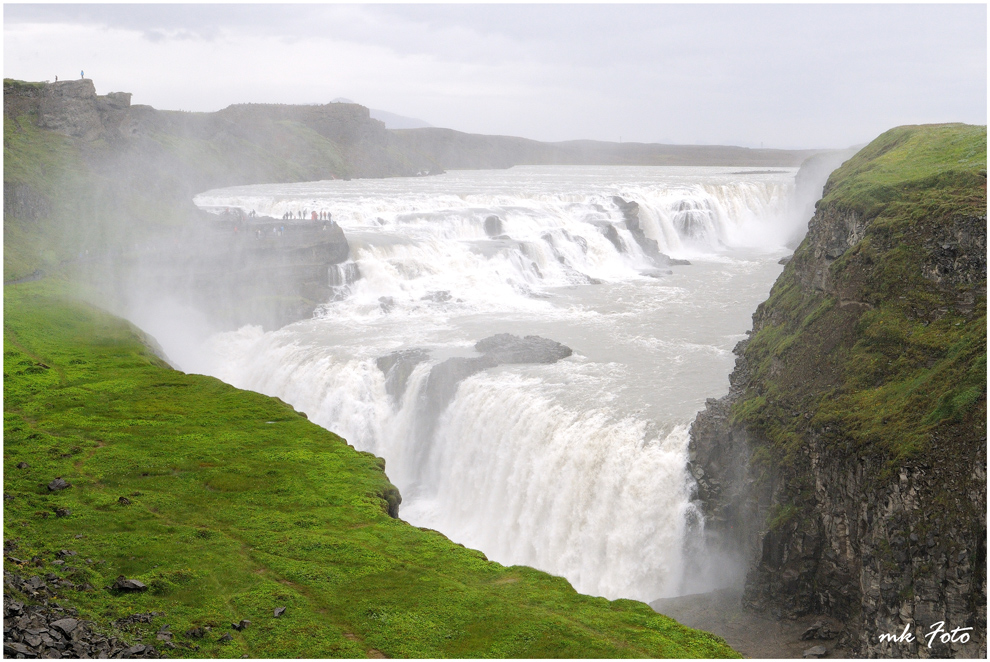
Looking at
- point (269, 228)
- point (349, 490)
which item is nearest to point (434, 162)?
point (269, 228)

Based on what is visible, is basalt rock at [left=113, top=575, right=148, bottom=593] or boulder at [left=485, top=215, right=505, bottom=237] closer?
basalt rock at [left=113, top=575, right=148, bottom=593]

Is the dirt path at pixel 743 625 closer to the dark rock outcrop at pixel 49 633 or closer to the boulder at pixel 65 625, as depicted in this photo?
the dark rock outcrop at pixel 49 633

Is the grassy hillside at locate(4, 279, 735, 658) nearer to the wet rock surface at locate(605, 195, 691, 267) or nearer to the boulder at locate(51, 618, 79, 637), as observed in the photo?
the boulder at locate(51, 618, 79, 637)

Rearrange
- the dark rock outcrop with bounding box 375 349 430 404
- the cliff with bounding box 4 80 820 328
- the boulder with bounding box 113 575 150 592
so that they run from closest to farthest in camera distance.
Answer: the boulder with bounding box 113 575 150 592
the dark rock outcrop with bounding box 375 349 430 404
the cliff with bounding box 4 80 820 328

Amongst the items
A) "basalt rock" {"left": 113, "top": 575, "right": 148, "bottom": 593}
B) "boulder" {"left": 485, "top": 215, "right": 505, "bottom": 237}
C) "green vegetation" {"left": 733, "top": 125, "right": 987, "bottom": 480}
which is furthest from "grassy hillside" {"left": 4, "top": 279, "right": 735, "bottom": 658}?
"boulder" {"left": 485, "top": 215, "right": 505, "bottom": 237}

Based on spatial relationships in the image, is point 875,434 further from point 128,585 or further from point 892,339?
point 128,585

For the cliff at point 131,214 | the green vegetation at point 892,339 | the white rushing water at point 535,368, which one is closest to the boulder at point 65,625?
the white rushing water at point 535,368

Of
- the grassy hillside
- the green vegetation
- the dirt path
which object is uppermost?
the green vegetation
